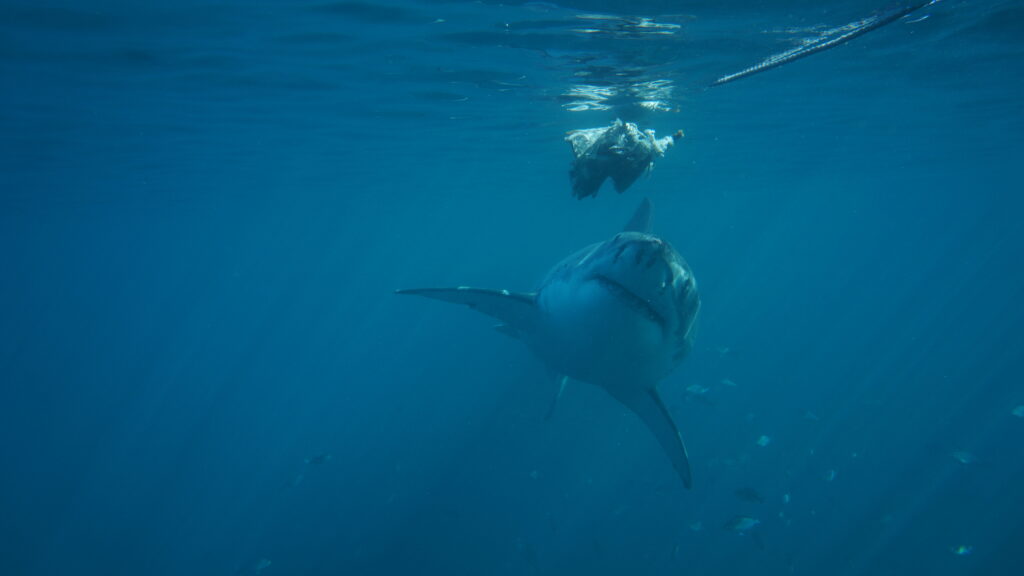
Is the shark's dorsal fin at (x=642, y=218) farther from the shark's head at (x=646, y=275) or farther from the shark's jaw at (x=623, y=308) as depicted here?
the shark's head at (x=646, y=275)

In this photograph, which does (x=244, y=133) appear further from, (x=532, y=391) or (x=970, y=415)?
(x=970, y=415)

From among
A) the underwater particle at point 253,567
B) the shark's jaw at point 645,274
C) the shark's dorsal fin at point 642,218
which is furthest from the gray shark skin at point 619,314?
the underwater particle at point 253,567

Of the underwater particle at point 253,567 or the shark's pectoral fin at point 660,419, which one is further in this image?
the underwater particle at point 253,567

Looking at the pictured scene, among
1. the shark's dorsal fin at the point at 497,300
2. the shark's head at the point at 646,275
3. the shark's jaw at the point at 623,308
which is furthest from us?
the shark's dorsal fin at the point at 497,300

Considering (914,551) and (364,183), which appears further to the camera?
(364,183)

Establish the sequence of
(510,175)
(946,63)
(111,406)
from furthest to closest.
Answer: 1. (111,406)
2. (510,175)
3. (946,63)

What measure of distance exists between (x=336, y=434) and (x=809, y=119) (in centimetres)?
2618

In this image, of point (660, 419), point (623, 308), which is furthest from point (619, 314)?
point (660, 419)

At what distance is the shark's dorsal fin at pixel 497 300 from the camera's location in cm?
635

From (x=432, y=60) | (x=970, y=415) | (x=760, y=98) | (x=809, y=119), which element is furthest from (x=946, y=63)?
(x=970, y=415)

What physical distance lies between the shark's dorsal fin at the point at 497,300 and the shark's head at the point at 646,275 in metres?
1.93

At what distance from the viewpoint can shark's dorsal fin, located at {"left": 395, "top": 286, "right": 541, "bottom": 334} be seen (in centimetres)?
635

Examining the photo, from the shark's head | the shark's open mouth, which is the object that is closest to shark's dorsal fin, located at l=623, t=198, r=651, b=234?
the shark's head

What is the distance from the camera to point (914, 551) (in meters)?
17.0
